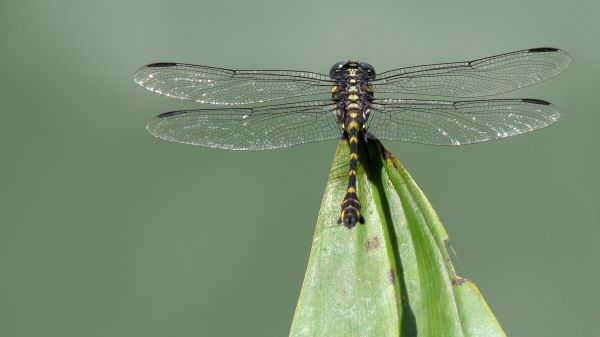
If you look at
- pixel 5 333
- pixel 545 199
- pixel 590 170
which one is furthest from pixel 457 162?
pixel 5 333

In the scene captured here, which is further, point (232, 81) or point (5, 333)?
point (5, 333)

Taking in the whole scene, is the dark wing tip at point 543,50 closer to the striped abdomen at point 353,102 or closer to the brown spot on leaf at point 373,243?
the striped abdomen at point 353,102

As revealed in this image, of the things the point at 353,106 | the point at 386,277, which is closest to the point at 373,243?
the point at 386,277

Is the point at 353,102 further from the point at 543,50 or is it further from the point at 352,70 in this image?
the point at 543,50

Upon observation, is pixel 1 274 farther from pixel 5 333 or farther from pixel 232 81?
pixel 232 81

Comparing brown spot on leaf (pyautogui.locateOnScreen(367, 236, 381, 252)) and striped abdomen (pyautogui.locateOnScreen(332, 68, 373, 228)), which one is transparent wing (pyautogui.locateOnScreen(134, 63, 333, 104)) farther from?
brown spot on leaf (pyautogui.locateOnScreen(367, 236, 381, 252))

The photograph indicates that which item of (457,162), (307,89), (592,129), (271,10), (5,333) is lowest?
(5,333)

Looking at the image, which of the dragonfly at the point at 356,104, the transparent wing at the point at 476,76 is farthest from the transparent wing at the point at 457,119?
the transparent wing at the point at 476,76
